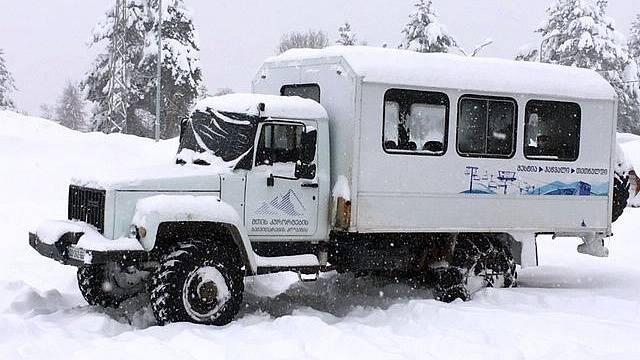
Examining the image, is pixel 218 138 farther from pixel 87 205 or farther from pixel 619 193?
pixel 619 193

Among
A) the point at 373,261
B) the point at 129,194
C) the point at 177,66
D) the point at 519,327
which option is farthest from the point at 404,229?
the point at 177,66

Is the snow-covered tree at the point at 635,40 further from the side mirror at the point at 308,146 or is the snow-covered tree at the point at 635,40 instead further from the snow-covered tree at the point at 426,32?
the side mirror at the point at 308,146

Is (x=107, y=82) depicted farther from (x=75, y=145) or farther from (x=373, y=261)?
(x=373, y=261)

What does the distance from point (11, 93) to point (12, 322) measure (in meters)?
68.0

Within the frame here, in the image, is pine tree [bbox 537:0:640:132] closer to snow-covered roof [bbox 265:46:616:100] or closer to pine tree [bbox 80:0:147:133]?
pine tree [bbox 80:0:147:133]

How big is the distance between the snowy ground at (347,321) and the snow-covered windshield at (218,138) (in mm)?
1001

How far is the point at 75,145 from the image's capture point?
2753 cm

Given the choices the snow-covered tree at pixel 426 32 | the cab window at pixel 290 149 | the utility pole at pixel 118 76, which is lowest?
the cab window at pixel 290 149

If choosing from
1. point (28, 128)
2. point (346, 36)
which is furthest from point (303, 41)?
point (28, 128)

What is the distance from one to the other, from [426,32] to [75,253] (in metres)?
46.0

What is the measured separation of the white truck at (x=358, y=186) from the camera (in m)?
9.23

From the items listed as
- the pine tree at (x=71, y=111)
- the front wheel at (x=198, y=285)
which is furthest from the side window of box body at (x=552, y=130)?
the pine tree at (x=71, y=111)

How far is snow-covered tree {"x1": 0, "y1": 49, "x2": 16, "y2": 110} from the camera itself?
69800 millimetres

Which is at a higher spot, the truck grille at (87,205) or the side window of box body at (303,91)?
the side window of box body at (303,91)
